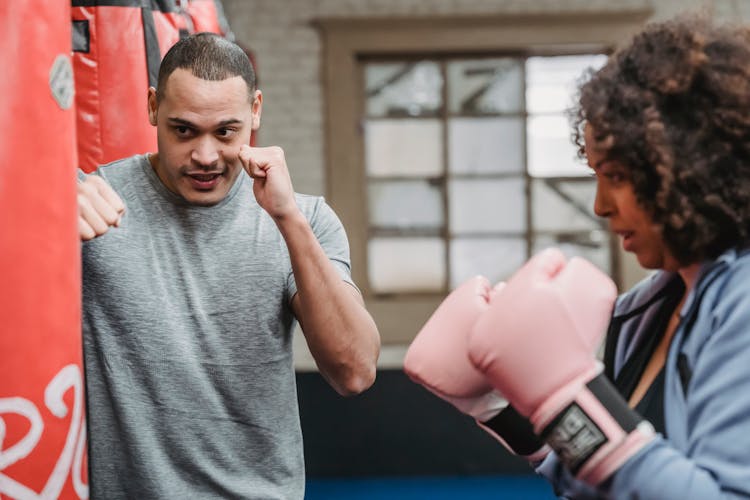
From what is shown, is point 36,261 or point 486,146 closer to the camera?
point 36,261

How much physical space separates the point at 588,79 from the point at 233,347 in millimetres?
671

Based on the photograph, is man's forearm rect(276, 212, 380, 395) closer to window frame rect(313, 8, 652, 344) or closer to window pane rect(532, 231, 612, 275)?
window frame rect(313, 8, 652, 344)

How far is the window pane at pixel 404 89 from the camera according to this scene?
4.15 meters

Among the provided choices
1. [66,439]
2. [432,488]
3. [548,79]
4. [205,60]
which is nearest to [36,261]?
[66,439]

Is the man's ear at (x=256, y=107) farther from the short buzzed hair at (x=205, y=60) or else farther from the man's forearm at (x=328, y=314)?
the man's forearm at (x=328, y=314)

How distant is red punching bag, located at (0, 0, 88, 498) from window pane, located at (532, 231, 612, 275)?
3379 mm

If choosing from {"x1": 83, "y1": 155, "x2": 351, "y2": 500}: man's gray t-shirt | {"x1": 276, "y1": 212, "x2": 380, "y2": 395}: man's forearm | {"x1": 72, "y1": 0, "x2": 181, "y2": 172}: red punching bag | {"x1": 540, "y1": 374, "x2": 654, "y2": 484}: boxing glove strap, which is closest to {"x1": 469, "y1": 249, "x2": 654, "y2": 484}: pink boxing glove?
{"x1": 540, "y1": 374, "x2": 654, "y2": 484}: boxing glove strap

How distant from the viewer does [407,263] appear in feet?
13.8

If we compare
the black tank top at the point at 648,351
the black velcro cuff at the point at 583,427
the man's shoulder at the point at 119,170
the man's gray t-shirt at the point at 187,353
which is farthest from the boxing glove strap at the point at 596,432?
the man's shoulder at the point at 119,170

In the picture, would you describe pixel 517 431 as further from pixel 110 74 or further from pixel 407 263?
pixel 407 263

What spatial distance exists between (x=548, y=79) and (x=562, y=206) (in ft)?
1.99

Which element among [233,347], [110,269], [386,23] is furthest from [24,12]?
[386,23]

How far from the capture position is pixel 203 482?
1312 mm

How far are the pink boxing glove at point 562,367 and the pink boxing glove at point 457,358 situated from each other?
0.12 metres
